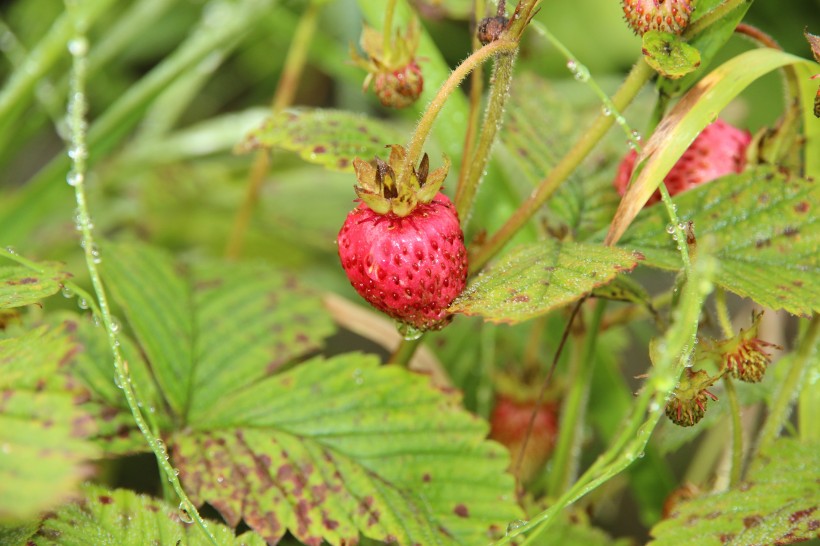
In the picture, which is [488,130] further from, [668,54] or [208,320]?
[208,320]

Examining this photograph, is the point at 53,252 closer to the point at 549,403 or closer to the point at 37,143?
the point at 549,403

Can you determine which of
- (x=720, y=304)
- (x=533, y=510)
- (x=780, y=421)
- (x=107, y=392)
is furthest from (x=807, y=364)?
(x=107, y=392)

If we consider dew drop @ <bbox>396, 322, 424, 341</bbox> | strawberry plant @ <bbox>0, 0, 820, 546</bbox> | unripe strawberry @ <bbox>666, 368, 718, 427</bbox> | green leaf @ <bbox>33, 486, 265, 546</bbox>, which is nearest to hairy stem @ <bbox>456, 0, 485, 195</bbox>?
strawberry plant @ <bbox>0, 0, 820, 546</bbox>

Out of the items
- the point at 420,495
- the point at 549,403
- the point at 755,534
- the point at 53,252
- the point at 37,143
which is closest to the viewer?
the point at 755,534

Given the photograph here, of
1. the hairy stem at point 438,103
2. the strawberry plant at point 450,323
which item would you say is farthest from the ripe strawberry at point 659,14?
the hairy stem at point 438,103

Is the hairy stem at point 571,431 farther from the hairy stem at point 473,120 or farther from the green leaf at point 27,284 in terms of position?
the green leaf at point 27,284

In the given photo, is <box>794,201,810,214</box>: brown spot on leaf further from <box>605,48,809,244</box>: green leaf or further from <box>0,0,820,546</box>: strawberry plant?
<box>605,48,809,244</box>: green leaf

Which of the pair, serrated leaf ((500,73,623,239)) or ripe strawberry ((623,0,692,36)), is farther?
serrated leaf ((500,73,623,239))

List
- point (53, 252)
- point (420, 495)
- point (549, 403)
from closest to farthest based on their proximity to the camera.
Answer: point (420, 495) → point (549, 403) → point (53, 252)
